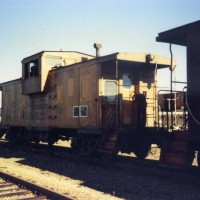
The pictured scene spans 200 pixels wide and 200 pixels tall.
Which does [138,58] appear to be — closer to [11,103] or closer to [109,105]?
[109,105]

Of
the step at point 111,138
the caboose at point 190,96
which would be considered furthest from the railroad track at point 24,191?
the step at point 111,138

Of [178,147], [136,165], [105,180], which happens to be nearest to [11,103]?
[136,165]

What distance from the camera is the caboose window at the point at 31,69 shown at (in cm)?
1464

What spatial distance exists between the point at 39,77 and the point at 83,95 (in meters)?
3.16

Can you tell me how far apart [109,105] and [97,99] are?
0.49 m

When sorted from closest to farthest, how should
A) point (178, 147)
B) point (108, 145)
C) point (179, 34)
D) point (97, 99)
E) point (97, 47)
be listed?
point (179, 34)
point (178, 147)
point (108, 145)
point (97, 99)
point (97, 47)

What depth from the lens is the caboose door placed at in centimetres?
1115

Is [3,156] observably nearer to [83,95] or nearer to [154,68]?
[83,95]

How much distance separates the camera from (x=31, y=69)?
15.1 meters

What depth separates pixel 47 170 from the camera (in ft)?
33.3

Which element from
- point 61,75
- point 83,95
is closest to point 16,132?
point 61,75

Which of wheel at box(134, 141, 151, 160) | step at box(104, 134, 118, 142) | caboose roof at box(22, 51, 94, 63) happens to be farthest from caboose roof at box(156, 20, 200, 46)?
caboose roof at box(22, 51, 94, 63)

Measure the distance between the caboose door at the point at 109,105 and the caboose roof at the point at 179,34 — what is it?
11.4 feet

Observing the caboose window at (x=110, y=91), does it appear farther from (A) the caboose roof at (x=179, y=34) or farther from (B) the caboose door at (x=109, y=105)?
(A) the caboose roof at (x=179, y=34)
